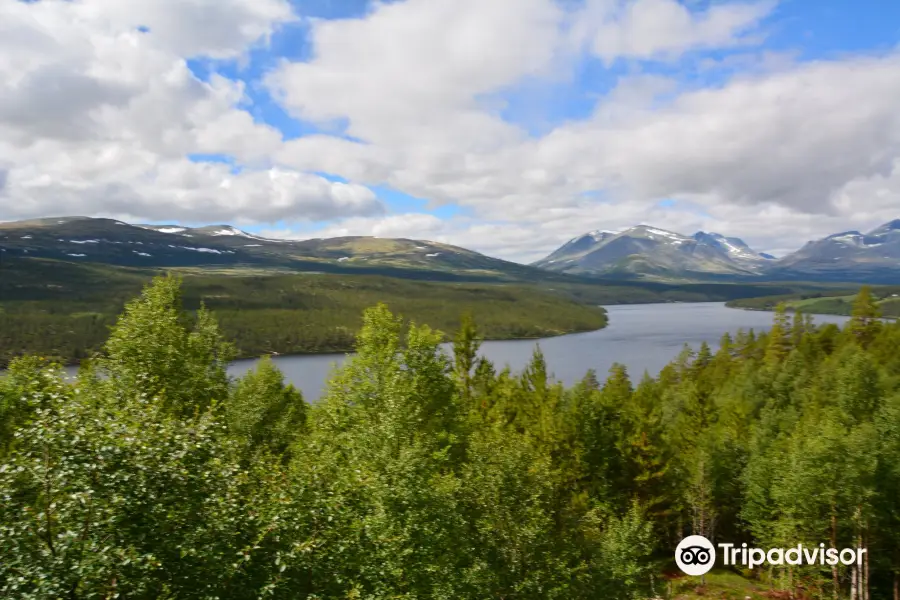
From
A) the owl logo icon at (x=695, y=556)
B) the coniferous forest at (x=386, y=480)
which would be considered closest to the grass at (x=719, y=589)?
the coniferous forest at (x=386, y=480)

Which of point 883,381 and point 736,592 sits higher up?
point 883,381

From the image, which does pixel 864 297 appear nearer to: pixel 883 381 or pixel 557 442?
pixel 883 381

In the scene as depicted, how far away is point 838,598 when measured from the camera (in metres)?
37.6

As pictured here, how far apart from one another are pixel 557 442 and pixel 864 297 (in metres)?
104

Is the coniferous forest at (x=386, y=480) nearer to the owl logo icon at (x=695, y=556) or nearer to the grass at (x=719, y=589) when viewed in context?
the grass at (x=719, y=589)

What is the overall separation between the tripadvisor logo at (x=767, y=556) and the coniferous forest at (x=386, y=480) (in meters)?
0.95

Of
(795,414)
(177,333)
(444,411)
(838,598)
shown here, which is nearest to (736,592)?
(838,598)

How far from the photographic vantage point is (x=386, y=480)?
1958 cm

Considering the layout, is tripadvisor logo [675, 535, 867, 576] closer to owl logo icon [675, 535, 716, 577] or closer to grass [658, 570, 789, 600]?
owl logo icon [675, 535, 716, 577]

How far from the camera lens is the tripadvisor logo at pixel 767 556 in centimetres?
3641

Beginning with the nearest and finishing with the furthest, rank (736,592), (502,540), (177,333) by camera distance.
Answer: (502,540) < (177,333) < (736,592)

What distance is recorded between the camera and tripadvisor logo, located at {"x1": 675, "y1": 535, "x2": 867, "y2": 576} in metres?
36.4

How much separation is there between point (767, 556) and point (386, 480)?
3637 centimetres

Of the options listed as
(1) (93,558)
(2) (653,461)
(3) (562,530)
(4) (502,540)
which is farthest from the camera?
(2) (653,461)
